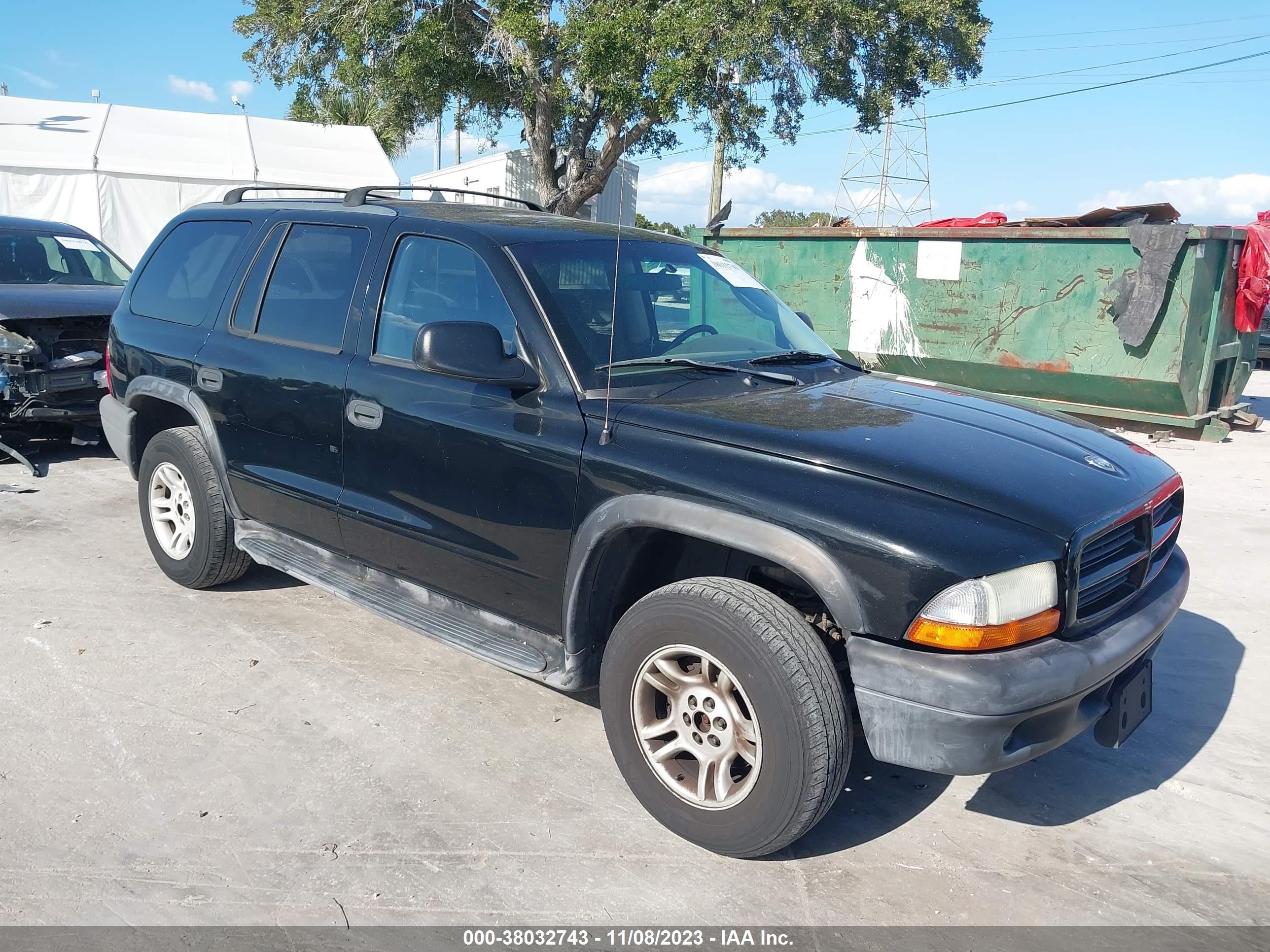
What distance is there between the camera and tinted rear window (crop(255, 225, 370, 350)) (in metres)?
4.06

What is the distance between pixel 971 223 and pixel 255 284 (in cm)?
921

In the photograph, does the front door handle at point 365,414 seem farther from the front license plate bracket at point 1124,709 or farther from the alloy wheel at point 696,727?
the front license plate bracket at point 1124,709

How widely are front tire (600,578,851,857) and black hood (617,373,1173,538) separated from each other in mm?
465

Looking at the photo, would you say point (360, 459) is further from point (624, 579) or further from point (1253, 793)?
point (1253, 793)

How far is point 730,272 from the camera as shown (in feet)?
14.2

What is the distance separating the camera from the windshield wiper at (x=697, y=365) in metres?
3.50

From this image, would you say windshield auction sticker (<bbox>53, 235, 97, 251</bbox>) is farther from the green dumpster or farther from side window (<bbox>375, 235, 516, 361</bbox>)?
the green dumpster

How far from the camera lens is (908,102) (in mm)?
19344

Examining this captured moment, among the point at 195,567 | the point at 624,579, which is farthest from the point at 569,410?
the point at 195,567

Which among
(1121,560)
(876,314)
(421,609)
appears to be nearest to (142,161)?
(876,314)

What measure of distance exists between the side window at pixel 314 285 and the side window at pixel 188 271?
1.41 feet

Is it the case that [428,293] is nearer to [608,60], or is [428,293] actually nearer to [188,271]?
[188,271]

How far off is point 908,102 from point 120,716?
18879 millimetres

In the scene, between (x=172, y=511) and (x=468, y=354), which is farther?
(x=172, y=511)
